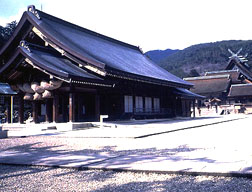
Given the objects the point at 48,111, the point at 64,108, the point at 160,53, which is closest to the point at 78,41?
the point at 64,108

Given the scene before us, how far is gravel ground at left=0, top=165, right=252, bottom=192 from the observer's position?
3623mm

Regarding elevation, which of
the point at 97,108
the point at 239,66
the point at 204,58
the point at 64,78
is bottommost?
the point at 97,108

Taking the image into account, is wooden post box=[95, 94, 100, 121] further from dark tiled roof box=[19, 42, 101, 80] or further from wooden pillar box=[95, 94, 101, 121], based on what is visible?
dark tiled roof box=[19, 42, 101, 80]

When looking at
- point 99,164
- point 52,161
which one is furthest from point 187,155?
point 52,161

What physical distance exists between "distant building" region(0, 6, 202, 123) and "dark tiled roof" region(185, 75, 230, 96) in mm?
27033

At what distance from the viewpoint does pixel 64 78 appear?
1417 cm

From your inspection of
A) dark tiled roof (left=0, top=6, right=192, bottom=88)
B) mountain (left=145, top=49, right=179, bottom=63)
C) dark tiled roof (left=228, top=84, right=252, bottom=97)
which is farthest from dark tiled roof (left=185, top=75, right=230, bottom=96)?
mountain (left=145, top=49, right=179, bottom=63)

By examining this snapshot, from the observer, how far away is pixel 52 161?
5.50 metres

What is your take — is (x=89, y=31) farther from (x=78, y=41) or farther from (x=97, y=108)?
(x=97, y=108)

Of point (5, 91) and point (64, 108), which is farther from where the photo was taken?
point (5, 91)

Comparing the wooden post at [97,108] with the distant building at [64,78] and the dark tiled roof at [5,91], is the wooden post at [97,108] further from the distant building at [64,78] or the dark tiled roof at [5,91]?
the dark tiled roof at [5,91]

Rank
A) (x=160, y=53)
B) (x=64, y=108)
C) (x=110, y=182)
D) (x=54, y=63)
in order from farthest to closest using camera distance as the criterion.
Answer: (x=160, y=53), (x=64, y=108), (x=54, y=63), (x=110, y=182)

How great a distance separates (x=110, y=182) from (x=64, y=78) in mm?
10765

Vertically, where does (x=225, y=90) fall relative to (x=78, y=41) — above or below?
below
